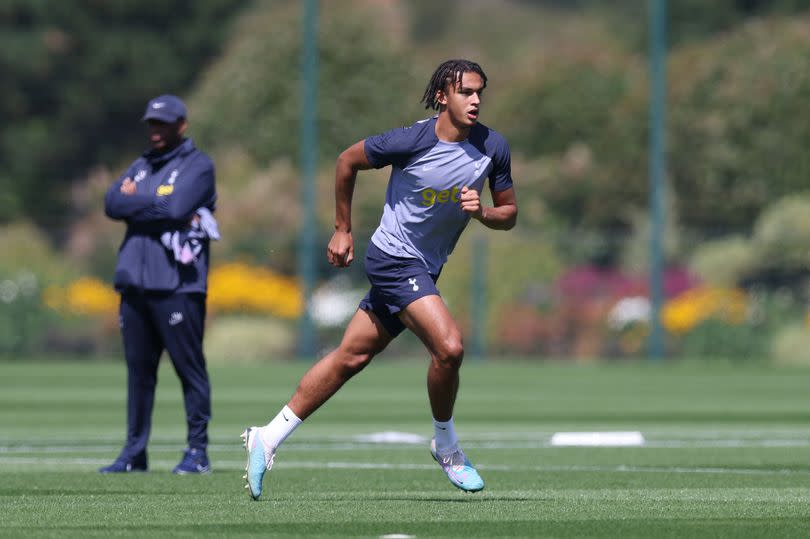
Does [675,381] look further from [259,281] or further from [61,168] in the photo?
[61,168]

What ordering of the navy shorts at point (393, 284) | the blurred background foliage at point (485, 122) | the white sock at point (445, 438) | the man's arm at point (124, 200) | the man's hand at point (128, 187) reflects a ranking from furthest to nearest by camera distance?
the blurred background foliage at point (485, 122)
the man's hand at point (128, 187)
the man's arm at point (124, 200)
the white sock at point (445, 438)
the navy shorts at point (393, 284)

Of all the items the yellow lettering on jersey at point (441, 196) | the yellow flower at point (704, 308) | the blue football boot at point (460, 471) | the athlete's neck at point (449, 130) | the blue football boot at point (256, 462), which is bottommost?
the yellow flower at point (704, 308)

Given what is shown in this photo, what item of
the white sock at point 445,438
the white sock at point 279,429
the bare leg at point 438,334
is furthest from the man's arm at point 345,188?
the white sock at point 445,438

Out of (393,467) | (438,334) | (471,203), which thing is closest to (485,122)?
(393,467)

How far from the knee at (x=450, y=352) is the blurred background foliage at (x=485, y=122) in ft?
65.9

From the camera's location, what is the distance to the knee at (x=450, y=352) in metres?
9.39

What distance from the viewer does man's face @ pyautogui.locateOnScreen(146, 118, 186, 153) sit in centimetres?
1167

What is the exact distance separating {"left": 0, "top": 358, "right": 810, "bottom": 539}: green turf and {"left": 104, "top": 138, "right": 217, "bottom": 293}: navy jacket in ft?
3.80

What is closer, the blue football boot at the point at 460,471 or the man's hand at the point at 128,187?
the blue football boot at the point at 460,471

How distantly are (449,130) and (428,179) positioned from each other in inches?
10.8

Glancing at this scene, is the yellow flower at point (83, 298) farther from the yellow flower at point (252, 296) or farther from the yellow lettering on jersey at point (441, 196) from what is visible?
the yellow lettering on jersey at point (441, 196)

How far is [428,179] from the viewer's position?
377 inches

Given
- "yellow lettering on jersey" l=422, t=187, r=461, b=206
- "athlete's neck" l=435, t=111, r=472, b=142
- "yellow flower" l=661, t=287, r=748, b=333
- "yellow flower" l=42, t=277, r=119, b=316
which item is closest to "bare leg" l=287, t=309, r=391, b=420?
"yellow lettering on jersey" l=422, t=187, r=461, b=206

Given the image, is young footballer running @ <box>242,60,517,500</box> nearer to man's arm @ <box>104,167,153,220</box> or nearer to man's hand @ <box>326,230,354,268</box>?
man's hand @ <box>326,230,354,268</box>
